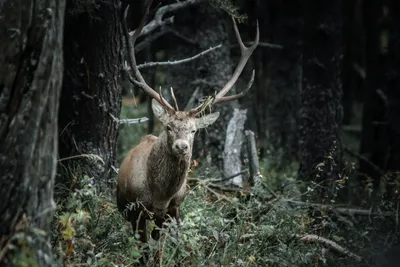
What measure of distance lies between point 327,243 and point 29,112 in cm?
381

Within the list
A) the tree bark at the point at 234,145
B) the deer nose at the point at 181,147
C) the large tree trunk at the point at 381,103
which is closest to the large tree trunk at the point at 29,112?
the deer nose at the point at 181,147

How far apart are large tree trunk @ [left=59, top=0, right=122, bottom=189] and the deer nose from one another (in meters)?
1.22

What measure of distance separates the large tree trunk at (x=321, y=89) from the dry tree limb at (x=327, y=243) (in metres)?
3.38

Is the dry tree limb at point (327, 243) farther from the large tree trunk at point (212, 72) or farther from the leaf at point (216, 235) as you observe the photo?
the large tree trunk at point (212, 72)

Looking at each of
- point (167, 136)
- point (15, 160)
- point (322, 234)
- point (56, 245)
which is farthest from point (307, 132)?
point (15, 160)

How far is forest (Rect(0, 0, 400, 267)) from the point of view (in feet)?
16.6

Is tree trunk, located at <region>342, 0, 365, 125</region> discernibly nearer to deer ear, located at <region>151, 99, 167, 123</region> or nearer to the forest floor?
the forest floor

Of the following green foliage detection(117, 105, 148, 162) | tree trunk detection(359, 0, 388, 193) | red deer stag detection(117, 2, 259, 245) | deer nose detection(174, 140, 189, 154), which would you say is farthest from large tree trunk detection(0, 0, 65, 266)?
tree trunk detection(359, 0, 388, 193)

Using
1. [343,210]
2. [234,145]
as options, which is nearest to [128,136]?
[234,145]

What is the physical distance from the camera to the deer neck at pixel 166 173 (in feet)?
24.8

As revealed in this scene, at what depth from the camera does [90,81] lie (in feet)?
26.7

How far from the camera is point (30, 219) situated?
4973 millimetres

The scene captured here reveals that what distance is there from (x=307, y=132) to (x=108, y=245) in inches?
202

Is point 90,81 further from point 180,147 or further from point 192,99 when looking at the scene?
point 192,99
